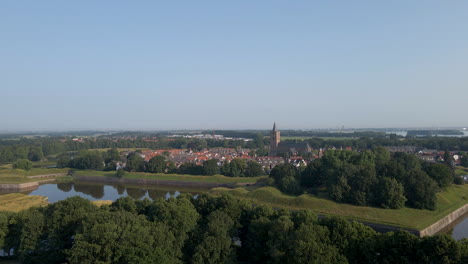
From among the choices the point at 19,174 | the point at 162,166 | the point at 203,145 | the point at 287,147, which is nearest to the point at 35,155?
A: the point at 19,174

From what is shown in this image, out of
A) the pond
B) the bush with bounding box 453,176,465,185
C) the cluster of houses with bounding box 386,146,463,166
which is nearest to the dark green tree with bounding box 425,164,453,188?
the bush with bounding box 453,176,465,185

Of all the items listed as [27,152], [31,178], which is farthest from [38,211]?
[27,152]

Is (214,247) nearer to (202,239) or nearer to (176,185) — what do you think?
(202,239)

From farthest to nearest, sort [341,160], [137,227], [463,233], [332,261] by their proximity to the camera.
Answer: [341,160]
[463,233]
[137,227]
[332,261]

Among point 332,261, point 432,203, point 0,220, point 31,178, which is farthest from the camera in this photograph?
point 31,178

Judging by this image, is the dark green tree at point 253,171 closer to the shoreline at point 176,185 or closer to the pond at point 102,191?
the shoreline at point 176,185

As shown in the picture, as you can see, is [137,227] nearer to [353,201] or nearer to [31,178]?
[353,201]

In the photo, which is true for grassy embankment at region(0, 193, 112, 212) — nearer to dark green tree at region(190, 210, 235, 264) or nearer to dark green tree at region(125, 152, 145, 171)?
dark green tree at region(190, 210, 235, 264)

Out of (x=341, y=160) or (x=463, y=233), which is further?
(x=341, y=160)
